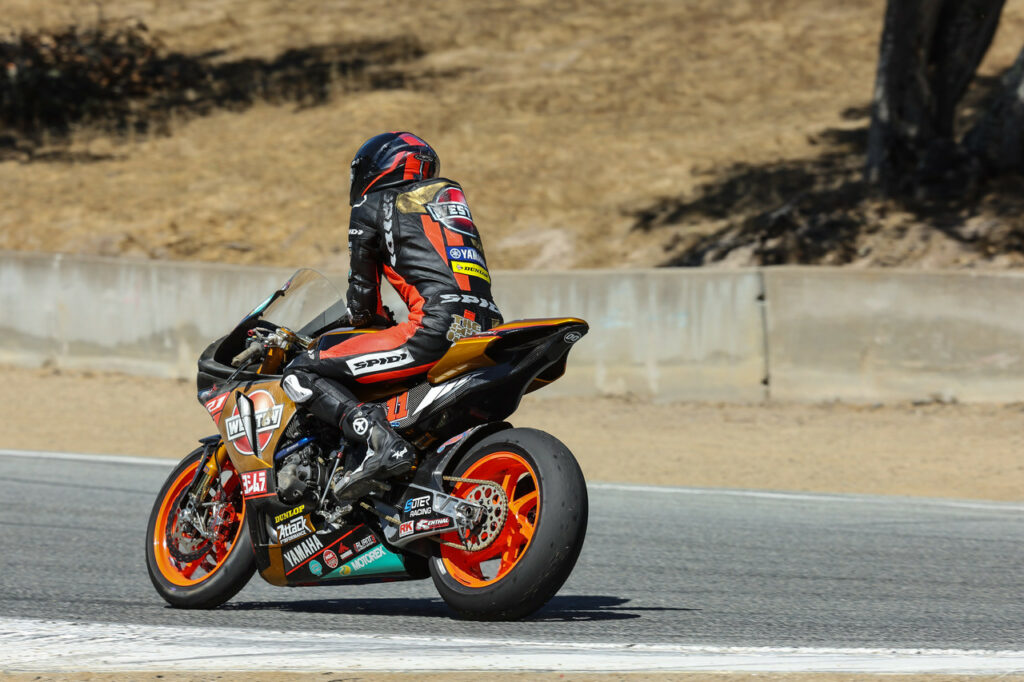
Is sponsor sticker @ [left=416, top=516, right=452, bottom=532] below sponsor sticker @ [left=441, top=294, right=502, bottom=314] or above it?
below

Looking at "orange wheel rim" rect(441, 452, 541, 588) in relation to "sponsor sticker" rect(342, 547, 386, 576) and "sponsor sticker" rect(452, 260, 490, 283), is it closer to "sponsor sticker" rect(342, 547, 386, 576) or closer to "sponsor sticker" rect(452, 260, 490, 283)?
"sponsor sticker" rect(342, 547, 386, 576)

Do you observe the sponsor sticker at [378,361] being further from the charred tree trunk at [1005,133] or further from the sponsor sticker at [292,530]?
the charred tree trunk at [1005,133]

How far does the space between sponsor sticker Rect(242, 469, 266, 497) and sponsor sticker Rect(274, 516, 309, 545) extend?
18 cm

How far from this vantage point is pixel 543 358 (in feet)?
16.5

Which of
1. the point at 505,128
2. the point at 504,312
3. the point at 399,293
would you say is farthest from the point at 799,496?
the point at 505,128

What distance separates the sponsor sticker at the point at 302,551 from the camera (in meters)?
5.43

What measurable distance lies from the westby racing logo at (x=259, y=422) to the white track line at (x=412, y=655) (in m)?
0.91

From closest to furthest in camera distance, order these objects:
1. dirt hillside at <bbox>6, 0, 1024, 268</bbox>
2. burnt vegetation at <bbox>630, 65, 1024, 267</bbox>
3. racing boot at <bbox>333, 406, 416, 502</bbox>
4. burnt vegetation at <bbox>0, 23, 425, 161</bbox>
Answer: racing boot at <bbox>333, 406, 416, 502</bbox>
burnt vegetation at <bbox>630, 65, 1024, 267</bbox>
dirt hillside at <bbox>6, 0, 1024, 268</bbox>
burnt vegetation at <bbox>0, 23, 425, 161</bbox>

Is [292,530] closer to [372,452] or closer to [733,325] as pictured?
[372,452]

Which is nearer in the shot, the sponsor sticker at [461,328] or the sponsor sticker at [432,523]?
the sponsor sticker at [432,523]

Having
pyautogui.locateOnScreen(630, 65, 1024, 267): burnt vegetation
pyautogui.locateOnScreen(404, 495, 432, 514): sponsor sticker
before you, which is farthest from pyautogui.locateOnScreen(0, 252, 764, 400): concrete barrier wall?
pyautogui.locateOnScreen(404, 495, 432, 514): sponsor sticker

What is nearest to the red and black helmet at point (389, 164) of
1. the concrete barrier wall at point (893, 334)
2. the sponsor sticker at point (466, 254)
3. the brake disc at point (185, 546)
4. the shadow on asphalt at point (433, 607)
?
the sponsor sticker at point (466, 254)

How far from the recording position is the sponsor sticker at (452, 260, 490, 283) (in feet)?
17.2

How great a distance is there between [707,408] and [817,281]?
5.40ft
